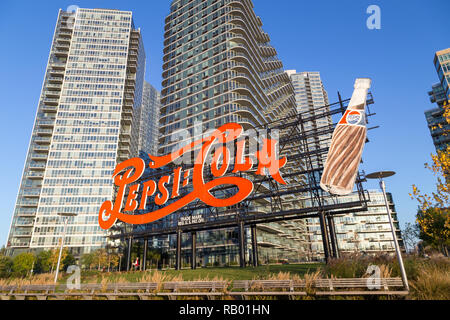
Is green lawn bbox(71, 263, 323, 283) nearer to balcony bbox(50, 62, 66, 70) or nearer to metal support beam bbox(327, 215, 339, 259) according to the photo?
metal support beam bbox(327, 215, 339, 259)

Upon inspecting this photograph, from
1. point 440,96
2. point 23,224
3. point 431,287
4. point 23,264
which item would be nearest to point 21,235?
point 23,224

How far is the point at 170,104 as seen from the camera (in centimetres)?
7950

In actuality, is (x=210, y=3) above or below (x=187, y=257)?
above

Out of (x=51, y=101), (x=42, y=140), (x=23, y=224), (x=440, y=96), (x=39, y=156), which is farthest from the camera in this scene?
(x=51, y=101)

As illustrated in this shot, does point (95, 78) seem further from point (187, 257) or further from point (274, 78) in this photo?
point (187, 257)

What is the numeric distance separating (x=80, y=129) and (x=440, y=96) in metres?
136

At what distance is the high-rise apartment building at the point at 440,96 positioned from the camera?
8462 centimetres

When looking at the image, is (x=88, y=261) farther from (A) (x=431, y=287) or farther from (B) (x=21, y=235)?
(A) (x=431, y=287)

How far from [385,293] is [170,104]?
75.5 meters

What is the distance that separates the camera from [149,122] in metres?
175

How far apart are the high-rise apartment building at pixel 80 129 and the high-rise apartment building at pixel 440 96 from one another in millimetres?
107052

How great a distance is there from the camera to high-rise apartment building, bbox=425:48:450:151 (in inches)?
3332

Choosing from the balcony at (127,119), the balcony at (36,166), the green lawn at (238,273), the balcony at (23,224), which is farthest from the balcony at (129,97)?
the green lawn at (238,273)
